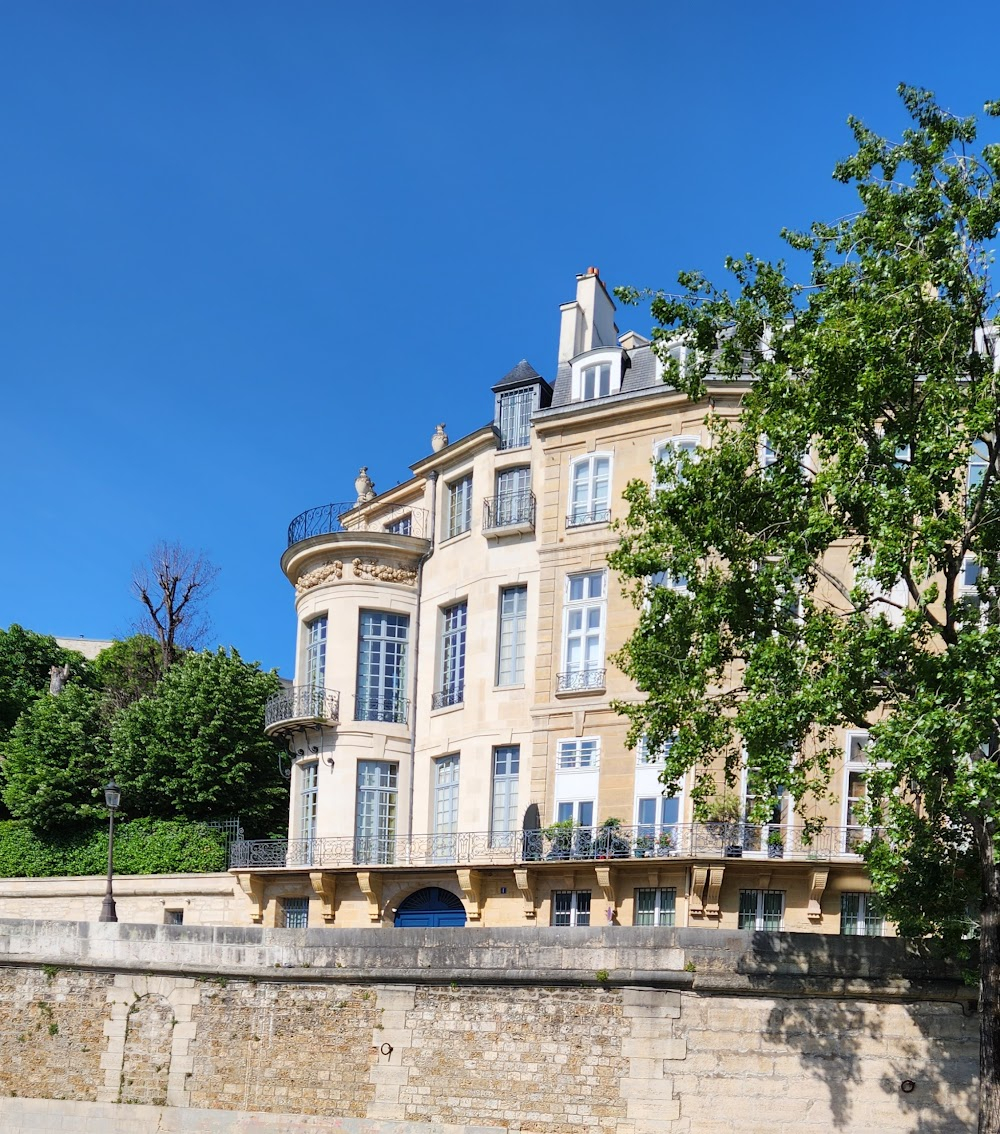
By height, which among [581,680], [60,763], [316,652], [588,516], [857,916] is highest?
[588,516]

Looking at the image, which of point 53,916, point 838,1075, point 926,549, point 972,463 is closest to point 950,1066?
point 838,1075

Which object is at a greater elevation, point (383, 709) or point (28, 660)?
point (28, 660)

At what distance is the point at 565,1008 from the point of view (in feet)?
60.6

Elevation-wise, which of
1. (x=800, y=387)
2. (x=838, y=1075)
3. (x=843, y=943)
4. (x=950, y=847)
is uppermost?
(x=800, y=387)

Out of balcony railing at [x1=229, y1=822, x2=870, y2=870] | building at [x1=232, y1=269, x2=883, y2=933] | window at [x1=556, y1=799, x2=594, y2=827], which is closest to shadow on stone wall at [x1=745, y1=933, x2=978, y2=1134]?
balcony railing at [x1=229, y1=822, x2=870, y2=870]

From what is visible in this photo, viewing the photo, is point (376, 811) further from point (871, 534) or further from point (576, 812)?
point (871, 534)

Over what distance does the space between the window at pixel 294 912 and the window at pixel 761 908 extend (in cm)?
867

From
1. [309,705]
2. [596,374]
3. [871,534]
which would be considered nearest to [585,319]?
[596,374]

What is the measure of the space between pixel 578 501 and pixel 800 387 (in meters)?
11.3

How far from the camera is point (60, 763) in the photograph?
119ft

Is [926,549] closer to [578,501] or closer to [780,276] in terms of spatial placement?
[780,276]

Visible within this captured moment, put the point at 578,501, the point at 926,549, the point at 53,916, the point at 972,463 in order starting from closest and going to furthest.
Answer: the point at 926,549
the point at 972,463
the point at 578,501
the point at 53,916

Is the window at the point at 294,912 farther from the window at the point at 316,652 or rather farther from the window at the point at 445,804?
the window at the point at 316,652

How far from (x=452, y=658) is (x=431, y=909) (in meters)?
4.78
